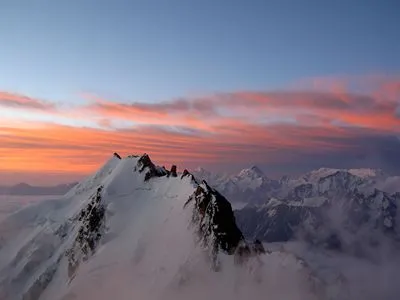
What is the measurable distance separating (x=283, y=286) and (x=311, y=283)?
1045 cm

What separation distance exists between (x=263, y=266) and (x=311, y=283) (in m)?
18.7

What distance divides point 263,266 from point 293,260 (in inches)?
457

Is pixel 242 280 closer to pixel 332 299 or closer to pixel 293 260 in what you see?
pixel 293 260

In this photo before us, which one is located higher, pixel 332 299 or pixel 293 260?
pixel 293 260

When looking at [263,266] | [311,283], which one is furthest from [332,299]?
[263,266]

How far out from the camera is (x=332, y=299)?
655ft

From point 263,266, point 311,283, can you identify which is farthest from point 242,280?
point 311,283

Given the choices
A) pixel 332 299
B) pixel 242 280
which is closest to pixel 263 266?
pixel 242 280

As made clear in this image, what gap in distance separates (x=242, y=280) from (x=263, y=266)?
9.61 m

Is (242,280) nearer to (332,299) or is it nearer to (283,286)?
(283,286)

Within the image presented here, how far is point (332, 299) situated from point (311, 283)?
13.6 m

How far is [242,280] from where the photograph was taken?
652 ft

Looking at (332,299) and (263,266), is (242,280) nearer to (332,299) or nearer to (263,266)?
(263,266)

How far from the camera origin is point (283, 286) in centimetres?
19300
